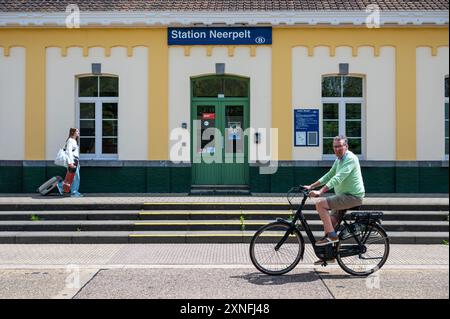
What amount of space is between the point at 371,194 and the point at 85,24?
8.12 metres

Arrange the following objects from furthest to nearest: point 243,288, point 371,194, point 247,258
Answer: point 371,194
point 247,258
point 243,288

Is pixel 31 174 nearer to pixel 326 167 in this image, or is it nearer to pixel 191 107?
pixel 191 107

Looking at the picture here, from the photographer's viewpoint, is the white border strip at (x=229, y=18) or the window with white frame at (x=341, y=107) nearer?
the white border strip at (x=229, y=18)

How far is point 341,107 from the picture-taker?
13.3 m

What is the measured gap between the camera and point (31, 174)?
→ 43.3 ft

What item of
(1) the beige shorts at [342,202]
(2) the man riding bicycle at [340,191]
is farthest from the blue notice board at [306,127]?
(1) the beige shorts at [342,202]

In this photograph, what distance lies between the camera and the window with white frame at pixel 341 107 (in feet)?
43.6

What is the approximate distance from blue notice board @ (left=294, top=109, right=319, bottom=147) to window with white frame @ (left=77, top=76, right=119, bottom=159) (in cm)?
451

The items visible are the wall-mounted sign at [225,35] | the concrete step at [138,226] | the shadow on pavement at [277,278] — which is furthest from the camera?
the wall-mounted sign at [225,35]

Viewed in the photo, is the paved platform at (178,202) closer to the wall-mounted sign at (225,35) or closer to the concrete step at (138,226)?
Result: the concrete step at (138,226)

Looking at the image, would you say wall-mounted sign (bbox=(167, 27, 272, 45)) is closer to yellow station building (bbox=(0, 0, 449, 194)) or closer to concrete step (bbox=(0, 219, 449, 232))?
yellow station building (bbox=(0, 0, 449, 194))

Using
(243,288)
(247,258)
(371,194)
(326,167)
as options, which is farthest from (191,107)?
(243,288)

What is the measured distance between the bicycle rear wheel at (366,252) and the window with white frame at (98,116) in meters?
7.74

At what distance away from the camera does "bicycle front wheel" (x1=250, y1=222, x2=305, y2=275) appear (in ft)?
23.2
